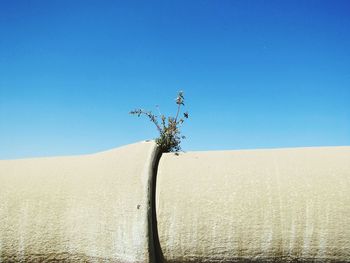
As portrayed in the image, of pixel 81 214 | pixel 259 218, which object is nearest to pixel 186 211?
pixel 259 218

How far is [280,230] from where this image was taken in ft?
5.57

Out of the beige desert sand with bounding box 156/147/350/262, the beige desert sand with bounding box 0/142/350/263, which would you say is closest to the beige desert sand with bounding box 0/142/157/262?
the beige desert sand with bounding box 0/142/350/263

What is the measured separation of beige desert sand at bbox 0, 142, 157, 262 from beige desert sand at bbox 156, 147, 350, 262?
0.42 ft

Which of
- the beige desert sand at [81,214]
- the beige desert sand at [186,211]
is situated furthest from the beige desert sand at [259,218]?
the beige desert sand at [81,214]

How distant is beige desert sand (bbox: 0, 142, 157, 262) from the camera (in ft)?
5.67

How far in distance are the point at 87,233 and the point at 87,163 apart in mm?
397

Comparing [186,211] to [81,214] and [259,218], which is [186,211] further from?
[81,214]

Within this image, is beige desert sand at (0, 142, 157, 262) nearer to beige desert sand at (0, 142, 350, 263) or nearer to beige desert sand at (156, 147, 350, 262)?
beige desert sand at (0, 142, 350, 263)

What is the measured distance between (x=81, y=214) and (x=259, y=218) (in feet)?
2.78

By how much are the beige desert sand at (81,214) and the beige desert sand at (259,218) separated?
13cm

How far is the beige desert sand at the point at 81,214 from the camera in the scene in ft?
5.67

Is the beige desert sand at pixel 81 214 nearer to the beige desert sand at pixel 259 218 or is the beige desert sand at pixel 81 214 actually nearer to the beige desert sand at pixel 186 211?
the beige desert sand at pixel 186 211

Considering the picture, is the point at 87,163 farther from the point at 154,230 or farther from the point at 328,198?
the point at 328,198

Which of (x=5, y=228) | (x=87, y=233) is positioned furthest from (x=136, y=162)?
(x=5, y=228)
